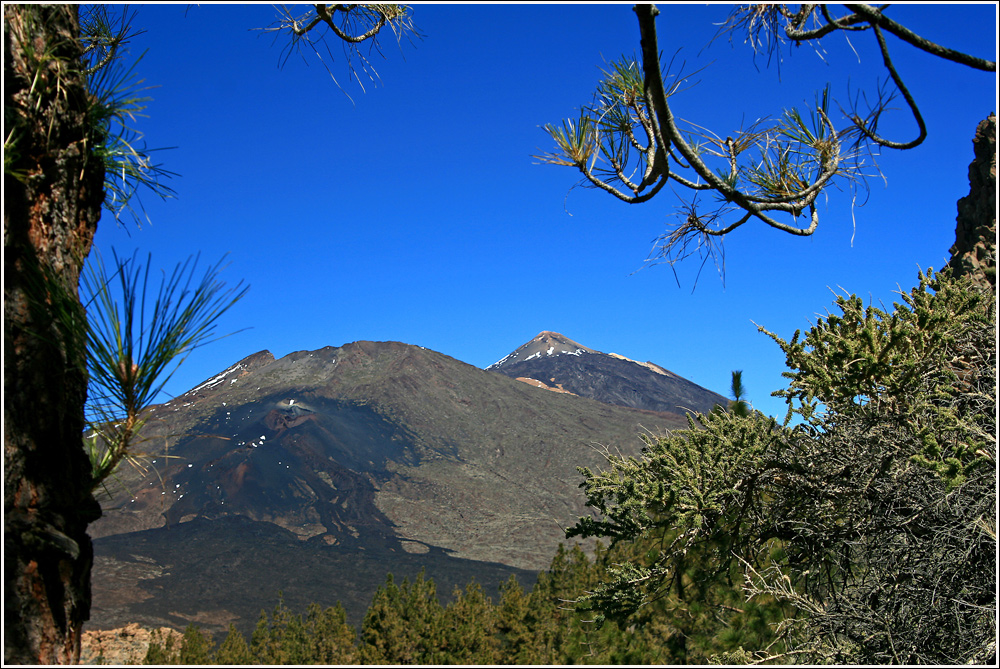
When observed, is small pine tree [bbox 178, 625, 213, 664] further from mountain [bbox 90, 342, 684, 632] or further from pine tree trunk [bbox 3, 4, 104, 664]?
mountain [bbox 90, 342, 684, 632]

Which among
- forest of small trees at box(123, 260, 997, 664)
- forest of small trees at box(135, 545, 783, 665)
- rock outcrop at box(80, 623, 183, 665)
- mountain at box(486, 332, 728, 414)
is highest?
mountain at box(486, 332, 728, 414)

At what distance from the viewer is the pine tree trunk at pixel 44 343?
1.88m

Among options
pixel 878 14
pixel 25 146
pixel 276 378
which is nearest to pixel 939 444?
pixel 878 14

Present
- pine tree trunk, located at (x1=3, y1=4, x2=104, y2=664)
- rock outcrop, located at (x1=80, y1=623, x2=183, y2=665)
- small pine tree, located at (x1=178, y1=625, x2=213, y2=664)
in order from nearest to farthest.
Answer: pine tree trunk, located at (x1=3, y1=4, x2=104, y2=664), rock outcrop, located at (x1=80, y1=623, x2=183, y2=665), small pine tree, located at (x1=178, y1=625, x2=213, y2=664)

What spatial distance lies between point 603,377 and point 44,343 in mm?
134263

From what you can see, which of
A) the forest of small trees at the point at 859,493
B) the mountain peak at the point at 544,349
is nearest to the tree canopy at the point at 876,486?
the forest of small trees at the point at 859,493

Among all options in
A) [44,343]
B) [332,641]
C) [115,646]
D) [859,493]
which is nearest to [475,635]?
[332,641]

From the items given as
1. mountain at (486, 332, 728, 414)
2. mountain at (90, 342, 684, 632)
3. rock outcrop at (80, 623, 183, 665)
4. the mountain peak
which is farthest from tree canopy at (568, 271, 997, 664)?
→ the mountain peak

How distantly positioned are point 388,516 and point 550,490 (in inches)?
774

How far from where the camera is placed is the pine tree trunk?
188 centimetres

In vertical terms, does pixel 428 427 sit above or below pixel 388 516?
above

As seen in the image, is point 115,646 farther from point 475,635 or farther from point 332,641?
point 332,641

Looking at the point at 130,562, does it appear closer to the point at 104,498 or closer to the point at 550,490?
the point at 550,490

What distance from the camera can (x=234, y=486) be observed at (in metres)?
78.4
